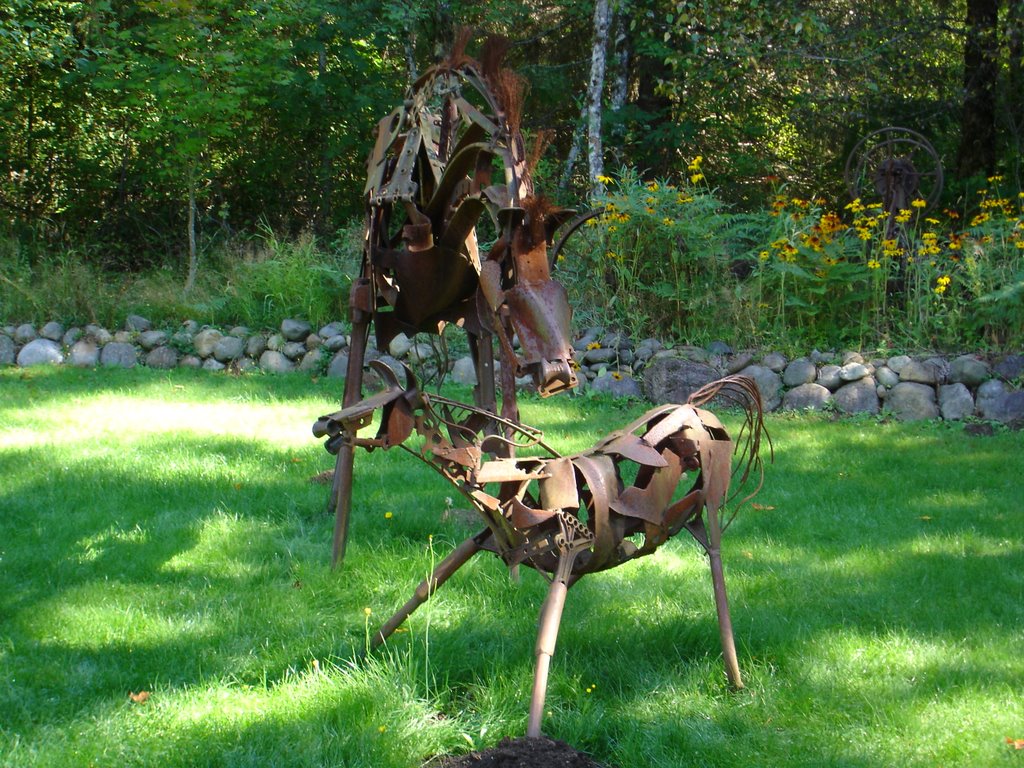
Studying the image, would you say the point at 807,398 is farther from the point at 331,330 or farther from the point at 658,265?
the point at 331,330

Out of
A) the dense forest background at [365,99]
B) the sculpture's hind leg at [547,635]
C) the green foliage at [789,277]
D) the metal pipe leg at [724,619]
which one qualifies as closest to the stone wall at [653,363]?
the green foliage at [789,277]

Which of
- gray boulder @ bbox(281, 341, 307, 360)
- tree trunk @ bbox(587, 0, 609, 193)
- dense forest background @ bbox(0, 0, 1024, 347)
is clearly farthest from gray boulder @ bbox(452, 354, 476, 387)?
tree trunk @ bbox(587, 0, 609, 193)

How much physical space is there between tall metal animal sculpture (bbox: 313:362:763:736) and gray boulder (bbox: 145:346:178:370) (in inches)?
315

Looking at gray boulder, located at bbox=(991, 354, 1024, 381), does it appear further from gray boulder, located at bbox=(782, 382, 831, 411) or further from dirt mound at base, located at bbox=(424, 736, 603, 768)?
dirt mound at base, located at bbox=(424, 736, 603, 768)

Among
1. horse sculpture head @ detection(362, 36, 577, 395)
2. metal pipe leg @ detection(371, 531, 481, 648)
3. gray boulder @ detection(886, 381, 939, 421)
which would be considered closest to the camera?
horse sculpture head @ detection(362, 36, 577, 395)

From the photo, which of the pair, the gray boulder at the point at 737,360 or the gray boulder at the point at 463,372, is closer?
the gray boulder at the point at 737,360

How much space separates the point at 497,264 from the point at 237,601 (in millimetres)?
2336

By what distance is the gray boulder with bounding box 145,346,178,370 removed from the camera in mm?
11094

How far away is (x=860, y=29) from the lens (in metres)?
13.9

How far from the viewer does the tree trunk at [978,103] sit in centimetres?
1316

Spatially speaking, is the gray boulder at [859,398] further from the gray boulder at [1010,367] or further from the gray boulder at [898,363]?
the gray boulder at [1010,367]

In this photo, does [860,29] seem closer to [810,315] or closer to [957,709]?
[810,315]

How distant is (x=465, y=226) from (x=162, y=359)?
7.59 metres

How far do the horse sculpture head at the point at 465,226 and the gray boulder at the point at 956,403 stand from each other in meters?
5.48
